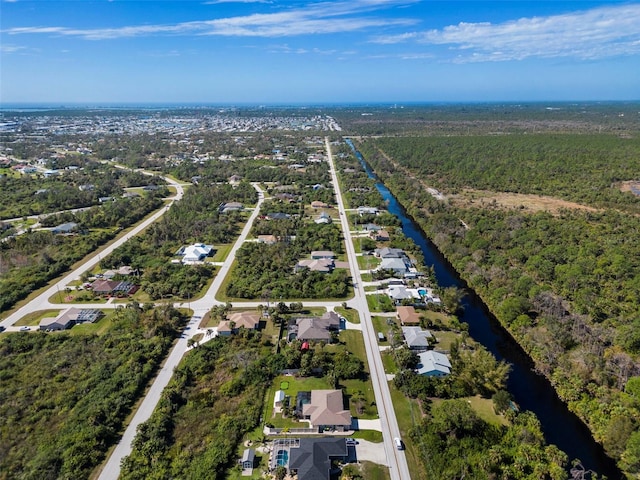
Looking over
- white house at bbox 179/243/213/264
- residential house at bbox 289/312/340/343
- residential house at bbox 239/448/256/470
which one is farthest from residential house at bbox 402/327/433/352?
white house at bbox 179/243/213/264

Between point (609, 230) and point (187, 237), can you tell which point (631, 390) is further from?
point (187, 237)

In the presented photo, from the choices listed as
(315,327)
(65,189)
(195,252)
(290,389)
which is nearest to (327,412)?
(290,389)

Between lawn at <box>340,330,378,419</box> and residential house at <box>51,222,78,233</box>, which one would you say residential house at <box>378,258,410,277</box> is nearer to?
lawn at <box>340,330,378,419</box>

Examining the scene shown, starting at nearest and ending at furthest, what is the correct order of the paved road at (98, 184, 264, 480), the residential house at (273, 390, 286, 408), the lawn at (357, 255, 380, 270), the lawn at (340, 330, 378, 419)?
1. the paved road at (98, 184, 264, 480)
2. the lawn at (340, 330, 378, 419)
3. the residential house at (273, 390, 286, 408)
4. the lawn at (357, 255, 380, 270)

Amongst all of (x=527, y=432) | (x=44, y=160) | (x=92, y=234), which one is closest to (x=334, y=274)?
(x=527, y=432)

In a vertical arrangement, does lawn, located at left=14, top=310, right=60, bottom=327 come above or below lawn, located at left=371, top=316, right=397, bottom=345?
below

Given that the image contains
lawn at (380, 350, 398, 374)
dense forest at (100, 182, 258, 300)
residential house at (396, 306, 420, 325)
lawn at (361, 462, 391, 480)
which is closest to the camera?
lawn at (361, 462, 391, 480)
